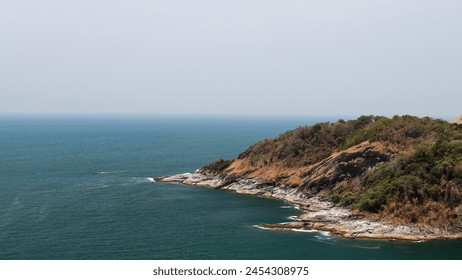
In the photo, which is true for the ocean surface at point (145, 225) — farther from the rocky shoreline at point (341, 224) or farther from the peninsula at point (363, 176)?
the peninsula at point (363, 176)

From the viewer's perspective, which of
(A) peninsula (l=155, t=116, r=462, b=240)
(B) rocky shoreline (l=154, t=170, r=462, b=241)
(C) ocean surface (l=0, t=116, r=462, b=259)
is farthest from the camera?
(A) peninsula (l=155, t=116, r=462, b=240)

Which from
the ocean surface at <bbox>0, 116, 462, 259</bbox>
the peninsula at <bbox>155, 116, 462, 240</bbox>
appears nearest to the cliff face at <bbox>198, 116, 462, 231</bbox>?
the peninsula at <bbox>155, 116, 462, 240</bbox>

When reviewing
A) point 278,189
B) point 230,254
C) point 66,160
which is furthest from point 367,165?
point 66,160

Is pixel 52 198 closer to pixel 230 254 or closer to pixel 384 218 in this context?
pixel 230 254

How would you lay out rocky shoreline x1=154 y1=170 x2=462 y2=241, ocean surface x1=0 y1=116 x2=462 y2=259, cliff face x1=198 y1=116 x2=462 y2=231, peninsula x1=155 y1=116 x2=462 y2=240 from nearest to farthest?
ocean surface x1=0 y1=116 x2=462 y2=259, rocky shoreline x1=154 y1=170 x2=462 y2=241, peninsula x1=155 y1=116 x2=462 y2=240, cliff face x1=198 y1=116 x2=462 y2=231

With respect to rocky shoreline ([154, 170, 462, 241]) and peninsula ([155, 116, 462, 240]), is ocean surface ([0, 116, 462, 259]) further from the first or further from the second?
peninsula ([155, 116, 462, 240])

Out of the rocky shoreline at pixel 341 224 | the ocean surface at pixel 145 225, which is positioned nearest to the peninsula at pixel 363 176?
the rocky shoreline at pixel 341 224
